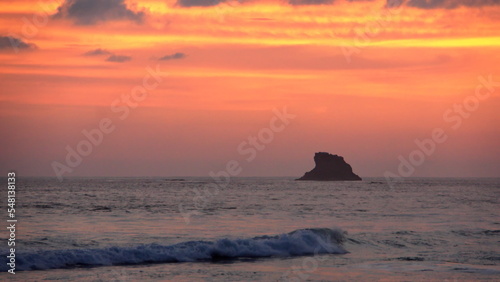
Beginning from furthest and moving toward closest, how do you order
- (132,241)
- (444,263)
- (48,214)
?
(48,214)
(132,241)
(444,263)

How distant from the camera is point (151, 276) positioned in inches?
949

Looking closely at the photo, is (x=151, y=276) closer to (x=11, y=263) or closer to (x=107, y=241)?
(x=11, y=263)

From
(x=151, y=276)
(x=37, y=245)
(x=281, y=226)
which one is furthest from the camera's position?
(x=281, y=226)

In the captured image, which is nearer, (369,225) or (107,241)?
(107,241)

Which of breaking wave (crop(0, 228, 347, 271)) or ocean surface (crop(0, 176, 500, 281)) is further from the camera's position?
breaking wave (crop(0, 228, 347, 271))

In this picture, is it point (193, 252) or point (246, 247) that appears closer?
point (193, 252)

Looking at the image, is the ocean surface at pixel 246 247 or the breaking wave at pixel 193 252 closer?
the ocean surface at pixel 246 247

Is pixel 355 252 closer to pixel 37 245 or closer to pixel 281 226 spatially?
pixel 281 226

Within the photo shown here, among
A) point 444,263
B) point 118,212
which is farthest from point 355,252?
point 118,212

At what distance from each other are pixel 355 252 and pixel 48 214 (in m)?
26.6

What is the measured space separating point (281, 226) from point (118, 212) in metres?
15.8

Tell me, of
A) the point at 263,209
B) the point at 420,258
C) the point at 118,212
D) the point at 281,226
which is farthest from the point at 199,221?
the point at 420,258

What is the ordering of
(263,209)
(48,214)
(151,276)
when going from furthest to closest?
(263,209) → (48,214) → (151,276)

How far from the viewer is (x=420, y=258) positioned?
96.7ft
